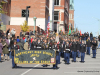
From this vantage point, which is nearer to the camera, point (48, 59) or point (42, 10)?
point (48, 59)

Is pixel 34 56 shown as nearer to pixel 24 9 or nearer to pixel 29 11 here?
pixel 29 11

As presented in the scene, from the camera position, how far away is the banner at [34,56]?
16344mm

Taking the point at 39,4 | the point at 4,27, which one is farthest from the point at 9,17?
the point at 4,27

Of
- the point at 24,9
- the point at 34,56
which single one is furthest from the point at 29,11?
the point at 34,56

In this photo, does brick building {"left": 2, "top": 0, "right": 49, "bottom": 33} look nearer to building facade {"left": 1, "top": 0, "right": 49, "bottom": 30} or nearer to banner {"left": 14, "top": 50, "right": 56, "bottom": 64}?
building facade {"left": 1, "top": 0, "right": 49, "bottom": 30}

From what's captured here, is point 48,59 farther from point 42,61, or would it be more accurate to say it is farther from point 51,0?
point 51,0

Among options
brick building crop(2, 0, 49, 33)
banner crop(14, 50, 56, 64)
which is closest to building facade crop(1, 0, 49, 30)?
brick building crop(2, 0, 49, 33)

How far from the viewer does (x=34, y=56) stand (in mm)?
16406

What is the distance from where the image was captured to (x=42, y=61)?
1641cm

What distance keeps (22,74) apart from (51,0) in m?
60.5

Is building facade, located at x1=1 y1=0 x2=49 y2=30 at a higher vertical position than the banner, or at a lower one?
higher

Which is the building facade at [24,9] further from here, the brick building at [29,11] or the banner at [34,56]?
the banner at [34,56]

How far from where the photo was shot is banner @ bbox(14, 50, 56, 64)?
16.3 metres

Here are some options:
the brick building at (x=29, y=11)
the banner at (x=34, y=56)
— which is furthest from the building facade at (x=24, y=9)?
the banner at (x=34, y=56)
